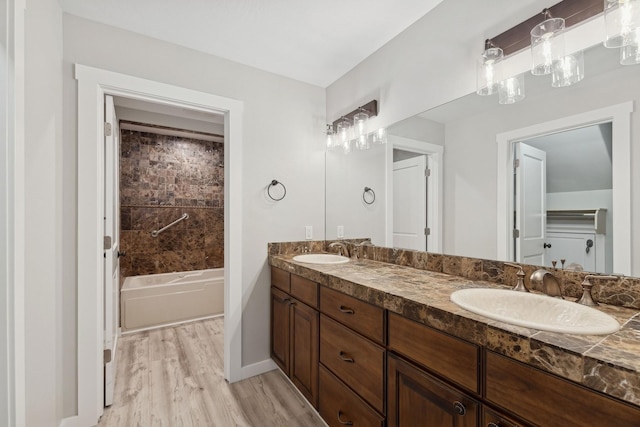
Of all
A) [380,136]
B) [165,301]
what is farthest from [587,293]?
[165,301]

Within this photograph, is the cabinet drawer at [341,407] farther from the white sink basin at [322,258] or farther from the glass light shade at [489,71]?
the glass light shade at [489,71]

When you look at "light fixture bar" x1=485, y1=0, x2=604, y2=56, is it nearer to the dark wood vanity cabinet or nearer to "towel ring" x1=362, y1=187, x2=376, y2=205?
"towel ring" x1=362, y1=187, x2=376, y2=205

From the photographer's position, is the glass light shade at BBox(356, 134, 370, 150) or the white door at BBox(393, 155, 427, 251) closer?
the white door at BBox(393, 155, 427, 251)

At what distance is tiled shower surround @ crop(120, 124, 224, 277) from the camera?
145 inches

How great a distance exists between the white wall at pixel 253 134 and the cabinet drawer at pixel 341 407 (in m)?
0.88

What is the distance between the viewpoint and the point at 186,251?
4.04 metres

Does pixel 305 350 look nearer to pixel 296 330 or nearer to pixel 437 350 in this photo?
pixel 296 330

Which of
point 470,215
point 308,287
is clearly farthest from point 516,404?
point 308,287

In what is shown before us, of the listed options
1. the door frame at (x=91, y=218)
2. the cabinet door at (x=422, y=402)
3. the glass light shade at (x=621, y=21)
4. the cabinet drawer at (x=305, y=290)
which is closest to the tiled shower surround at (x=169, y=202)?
the door frame at (x=91, y=218)

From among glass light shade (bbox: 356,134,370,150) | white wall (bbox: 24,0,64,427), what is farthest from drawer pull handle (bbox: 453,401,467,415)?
glass light shade (bbox: 356,134,370,150)

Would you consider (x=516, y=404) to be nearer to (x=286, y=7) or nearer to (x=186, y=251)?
(x=286, y=7)

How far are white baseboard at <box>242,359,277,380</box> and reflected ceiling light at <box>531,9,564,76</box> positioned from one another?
2.54 metres

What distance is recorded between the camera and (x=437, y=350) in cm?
101

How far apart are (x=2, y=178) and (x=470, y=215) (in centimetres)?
203
